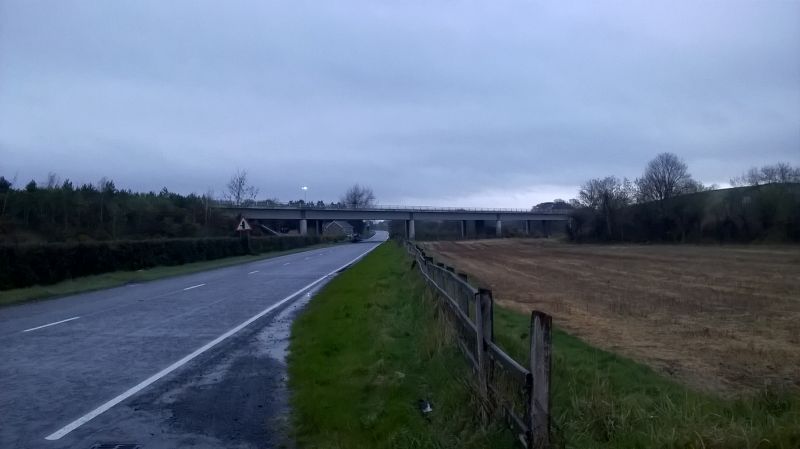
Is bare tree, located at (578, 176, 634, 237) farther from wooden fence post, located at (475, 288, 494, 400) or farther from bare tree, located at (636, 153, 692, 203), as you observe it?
wooden fence post, located at (475, 288, 494, 400)

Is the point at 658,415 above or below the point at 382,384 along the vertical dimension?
above

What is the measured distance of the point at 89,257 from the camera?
3375 centimetres

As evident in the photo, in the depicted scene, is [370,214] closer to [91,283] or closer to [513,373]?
[91,283]

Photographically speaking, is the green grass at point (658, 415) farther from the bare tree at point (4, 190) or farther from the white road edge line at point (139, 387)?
the bare tree at point (4, 190)

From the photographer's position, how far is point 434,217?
11344 cm

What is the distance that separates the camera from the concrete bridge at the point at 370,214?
9375 centimetres

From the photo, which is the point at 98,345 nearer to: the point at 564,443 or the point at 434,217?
the point at 564,443

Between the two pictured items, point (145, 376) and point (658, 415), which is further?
point (145, 376)

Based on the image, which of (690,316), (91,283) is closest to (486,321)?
(690,316)

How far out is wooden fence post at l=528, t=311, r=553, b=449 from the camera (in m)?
5.62

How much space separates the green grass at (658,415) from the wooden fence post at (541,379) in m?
0.28

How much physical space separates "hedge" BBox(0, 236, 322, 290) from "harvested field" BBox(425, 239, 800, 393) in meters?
18.0

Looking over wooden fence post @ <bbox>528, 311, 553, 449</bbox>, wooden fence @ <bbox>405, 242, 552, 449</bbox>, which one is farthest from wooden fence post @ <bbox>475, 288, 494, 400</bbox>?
wooden fence post @ <bbox>528, 311, 553, 449</bbox>

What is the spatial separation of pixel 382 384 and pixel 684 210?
79333mm
